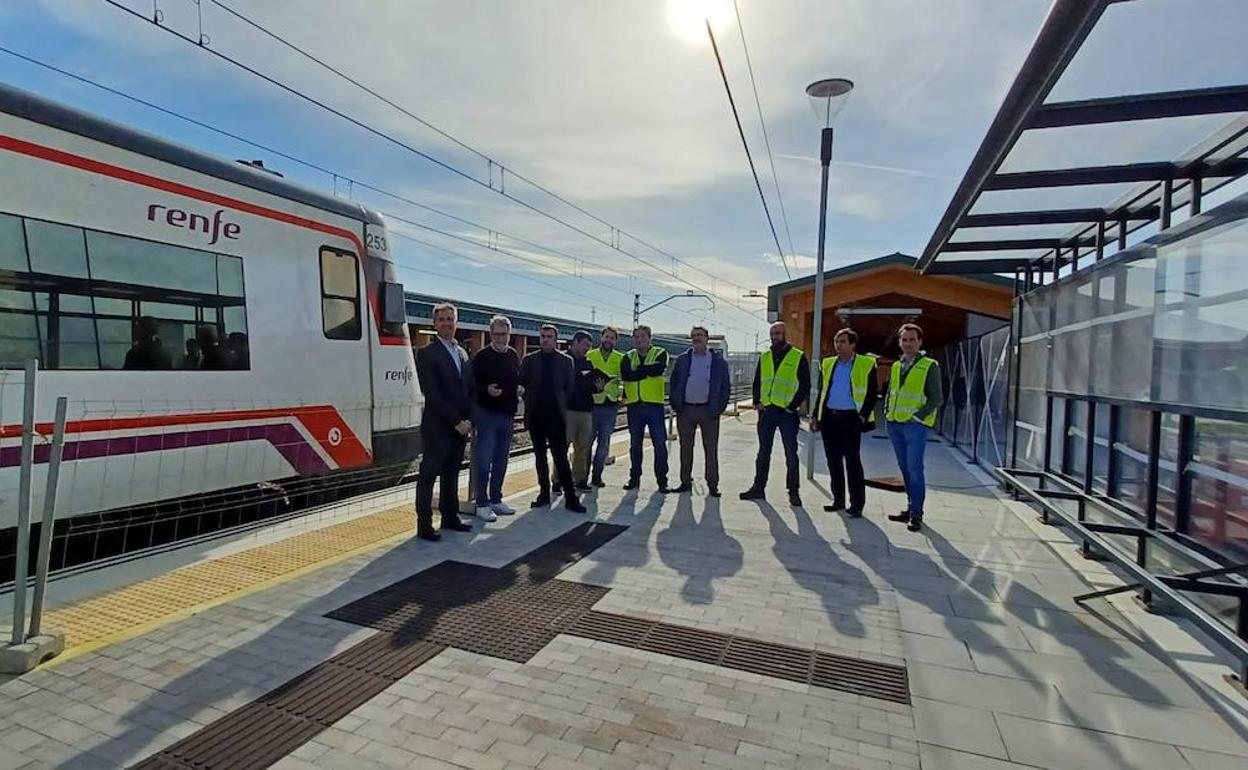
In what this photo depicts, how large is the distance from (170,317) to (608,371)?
3.90m

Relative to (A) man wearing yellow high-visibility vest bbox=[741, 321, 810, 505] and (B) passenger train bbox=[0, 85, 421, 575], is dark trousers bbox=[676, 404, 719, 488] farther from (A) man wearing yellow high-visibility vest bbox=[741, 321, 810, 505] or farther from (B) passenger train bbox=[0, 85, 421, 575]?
(B) passenger train bbox=[0, 85, 421, 575]

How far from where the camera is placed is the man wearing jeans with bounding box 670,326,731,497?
6.99m

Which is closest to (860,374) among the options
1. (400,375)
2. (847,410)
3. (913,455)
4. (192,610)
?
(847,410)

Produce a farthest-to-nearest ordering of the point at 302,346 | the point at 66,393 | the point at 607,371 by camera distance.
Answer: the point at 607,371 → the point at 302,346 → the point at 66,393

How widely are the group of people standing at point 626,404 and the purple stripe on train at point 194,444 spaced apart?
4.57 ft

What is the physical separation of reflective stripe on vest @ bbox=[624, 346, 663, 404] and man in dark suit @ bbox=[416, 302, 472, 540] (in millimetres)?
2395

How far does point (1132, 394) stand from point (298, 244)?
6.65 metres

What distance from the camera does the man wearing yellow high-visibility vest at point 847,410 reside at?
611cm

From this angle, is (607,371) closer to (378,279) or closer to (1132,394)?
(378,279)

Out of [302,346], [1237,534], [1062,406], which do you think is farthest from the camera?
[302,346]

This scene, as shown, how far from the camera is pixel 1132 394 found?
4094mm

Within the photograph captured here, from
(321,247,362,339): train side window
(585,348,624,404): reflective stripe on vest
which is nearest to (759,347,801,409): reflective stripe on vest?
(585,348,624,404): reflective stripe on vest

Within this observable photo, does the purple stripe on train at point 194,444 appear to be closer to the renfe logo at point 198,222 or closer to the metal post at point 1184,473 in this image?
the renfe logo at point 198,222

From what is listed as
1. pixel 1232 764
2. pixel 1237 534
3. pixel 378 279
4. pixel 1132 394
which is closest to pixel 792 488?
pixel 1132 394
